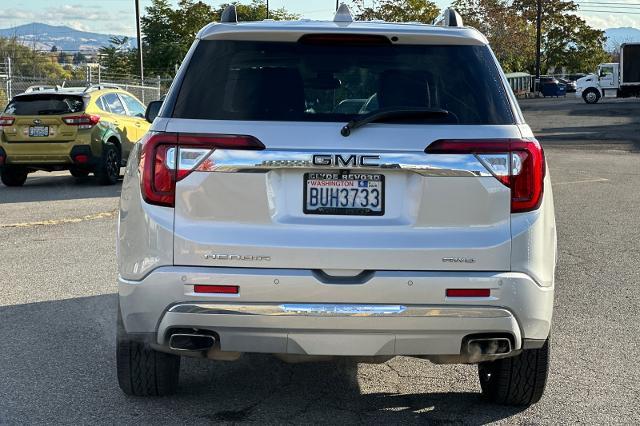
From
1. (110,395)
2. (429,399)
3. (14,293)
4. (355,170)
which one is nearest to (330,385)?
(429,399)

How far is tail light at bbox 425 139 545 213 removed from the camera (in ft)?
14.0

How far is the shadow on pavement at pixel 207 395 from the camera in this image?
16.0 feet

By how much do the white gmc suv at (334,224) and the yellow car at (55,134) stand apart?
482 inches

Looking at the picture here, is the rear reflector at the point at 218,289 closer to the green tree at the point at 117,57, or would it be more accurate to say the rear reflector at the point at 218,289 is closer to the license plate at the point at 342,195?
the license plate at the point at 342,195

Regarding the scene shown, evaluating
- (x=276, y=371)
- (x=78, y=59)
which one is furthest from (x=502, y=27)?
(x=276, y=371)

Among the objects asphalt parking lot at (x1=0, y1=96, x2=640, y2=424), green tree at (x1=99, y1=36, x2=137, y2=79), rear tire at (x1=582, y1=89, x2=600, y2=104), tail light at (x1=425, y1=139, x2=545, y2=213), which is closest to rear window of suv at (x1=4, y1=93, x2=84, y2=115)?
asphalt parking lot at (x1=0, y1=96, x2=640, y2=424)

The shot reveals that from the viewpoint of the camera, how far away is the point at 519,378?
4902 millimetres

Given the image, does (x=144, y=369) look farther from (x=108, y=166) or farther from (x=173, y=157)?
(x=108, y=166)

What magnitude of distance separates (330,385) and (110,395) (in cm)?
116

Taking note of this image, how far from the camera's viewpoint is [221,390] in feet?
17.5

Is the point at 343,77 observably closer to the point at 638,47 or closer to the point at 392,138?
the point at 392,138

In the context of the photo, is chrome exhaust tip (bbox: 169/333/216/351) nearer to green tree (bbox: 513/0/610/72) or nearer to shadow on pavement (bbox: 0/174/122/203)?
shadow on pavement (bbox: 0/174/122/203)

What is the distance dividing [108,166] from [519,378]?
12.7m

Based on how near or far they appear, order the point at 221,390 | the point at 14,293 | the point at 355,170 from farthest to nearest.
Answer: the point at 14,293
the point at 221,390
the point at 355,170
